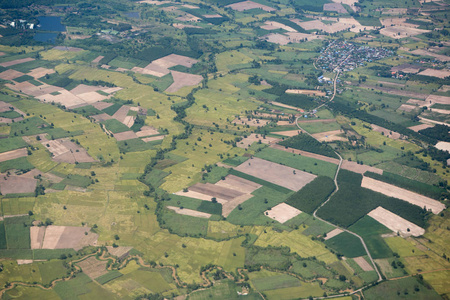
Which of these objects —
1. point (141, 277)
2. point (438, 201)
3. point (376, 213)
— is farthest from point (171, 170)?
point (438, 201)

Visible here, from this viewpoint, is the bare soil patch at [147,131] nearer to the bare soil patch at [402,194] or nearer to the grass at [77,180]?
the grass at [77,180]

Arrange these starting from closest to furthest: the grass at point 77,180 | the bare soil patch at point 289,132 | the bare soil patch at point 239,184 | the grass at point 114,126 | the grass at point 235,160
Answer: the bare soil patch at point 239,184, the grass at point 77,180, the grass at point 235,160, the bare soil patch at point 289,132, the grass at point 114,126

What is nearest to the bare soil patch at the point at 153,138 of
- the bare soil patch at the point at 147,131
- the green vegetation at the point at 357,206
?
the bare soil patch at the point at 147,131

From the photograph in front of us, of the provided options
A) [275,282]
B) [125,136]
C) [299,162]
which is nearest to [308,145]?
[299,162]

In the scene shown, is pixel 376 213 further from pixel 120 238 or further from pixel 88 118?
pixel 88 118

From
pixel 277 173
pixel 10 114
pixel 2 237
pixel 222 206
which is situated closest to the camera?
pixel 2 237

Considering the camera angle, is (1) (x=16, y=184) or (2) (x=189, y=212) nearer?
(2) (x=189, y=212)

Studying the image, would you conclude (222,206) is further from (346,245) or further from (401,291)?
(401,291)
